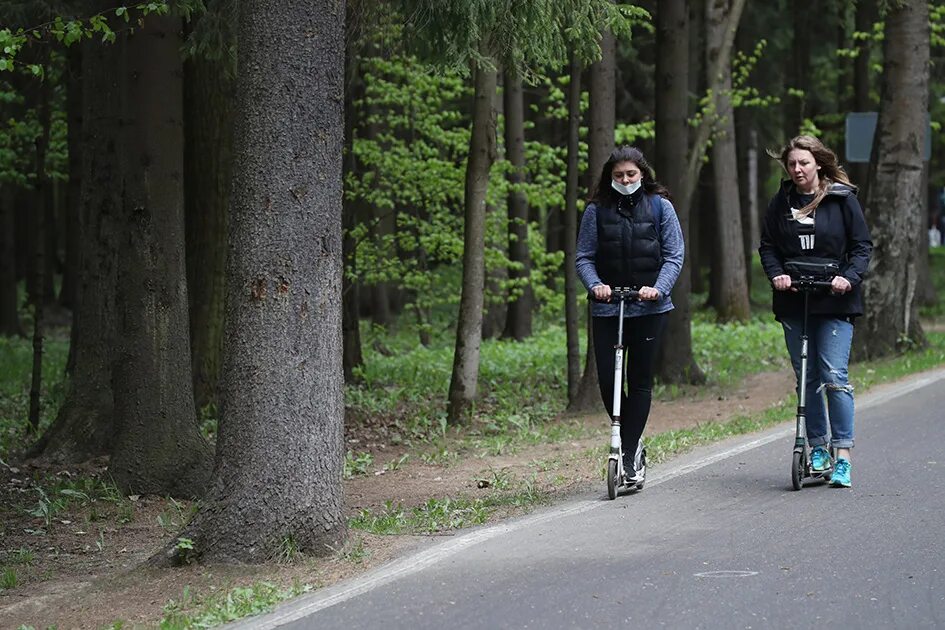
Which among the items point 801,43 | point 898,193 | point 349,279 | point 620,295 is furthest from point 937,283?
point 620,295

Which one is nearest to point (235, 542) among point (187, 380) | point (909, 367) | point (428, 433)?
point (187, 380)

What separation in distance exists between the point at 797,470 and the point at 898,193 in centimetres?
1008

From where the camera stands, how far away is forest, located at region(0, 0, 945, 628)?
741 centimetres

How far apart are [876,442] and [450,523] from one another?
14.2ft

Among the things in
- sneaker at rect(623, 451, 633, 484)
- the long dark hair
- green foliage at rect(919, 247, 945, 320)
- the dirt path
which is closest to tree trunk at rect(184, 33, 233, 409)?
the dirt path

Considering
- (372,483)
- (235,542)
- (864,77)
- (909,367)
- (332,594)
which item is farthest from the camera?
(864,77)

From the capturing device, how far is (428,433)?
605 inches

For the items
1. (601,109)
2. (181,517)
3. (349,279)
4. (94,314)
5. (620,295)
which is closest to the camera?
(620,295)

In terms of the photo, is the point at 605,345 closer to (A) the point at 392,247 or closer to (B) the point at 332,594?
(B) the point at 332,594

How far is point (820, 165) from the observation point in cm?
916

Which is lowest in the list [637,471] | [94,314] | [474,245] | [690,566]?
[690,566]

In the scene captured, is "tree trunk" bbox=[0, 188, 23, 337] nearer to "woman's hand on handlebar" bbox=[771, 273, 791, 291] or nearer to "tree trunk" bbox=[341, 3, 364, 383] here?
"tree trunk" bbox=[341, 3, 364, 383]

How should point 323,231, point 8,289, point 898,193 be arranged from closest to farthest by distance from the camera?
point 323,231 → point 898,193 → point 8,289

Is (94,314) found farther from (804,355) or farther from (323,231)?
(804,355)
